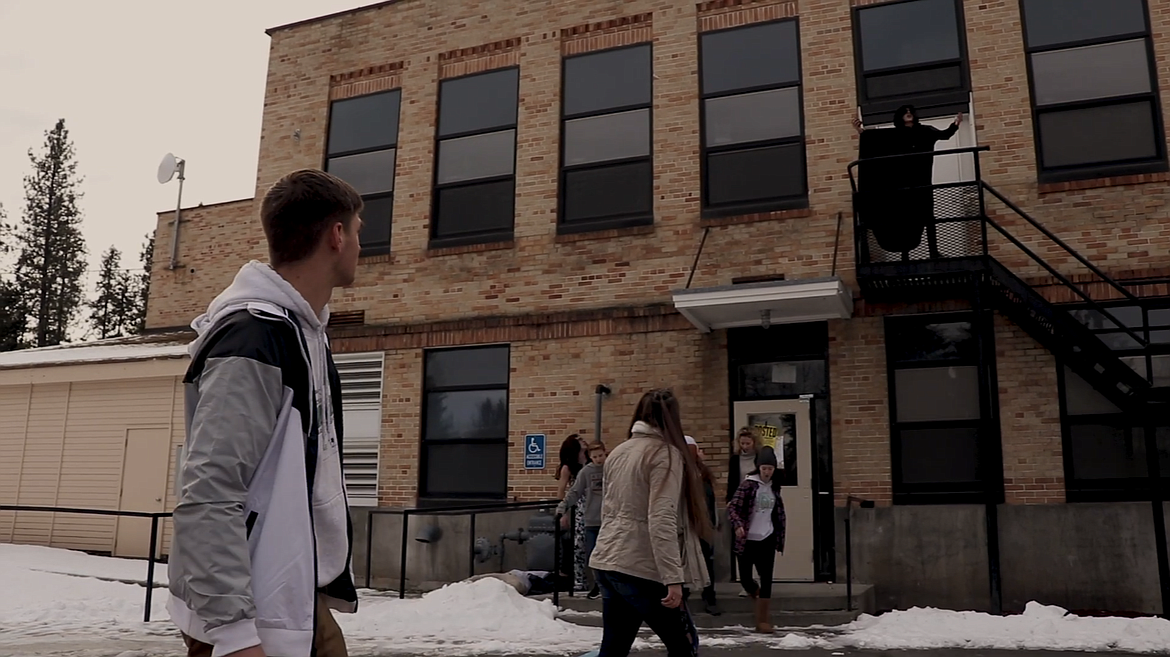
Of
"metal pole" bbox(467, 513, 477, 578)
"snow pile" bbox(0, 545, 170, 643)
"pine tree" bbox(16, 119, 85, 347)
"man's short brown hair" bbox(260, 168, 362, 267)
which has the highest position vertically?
"pine tree" bbox(16, 119, 85, 347)

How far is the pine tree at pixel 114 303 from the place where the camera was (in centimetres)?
4772

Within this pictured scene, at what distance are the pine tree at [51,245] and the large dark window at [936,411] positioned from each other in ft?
133

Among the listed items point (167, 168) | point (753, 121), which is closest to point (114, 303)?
point (167, 168)

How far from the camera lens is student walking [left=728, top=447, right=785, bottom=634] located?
923 centimetres

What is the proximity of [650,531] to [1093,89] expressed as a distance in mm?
10001

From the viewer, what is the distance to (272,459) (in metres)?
2.15

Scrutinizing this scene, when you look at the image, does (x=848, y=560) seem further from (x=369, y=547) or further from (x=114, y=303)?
(x=114, y=303)

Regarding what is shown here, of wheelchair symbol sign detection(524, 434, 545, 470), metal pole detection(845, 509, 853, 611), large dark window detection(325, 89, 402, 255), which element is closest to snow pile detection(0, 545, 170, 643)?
wheelchair symbol sign detection(524, 434, 545, 470)

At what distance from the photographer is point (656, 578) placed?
15.4ft

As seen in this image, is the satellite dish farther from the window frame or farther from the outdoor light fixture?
the outdoor light fixture

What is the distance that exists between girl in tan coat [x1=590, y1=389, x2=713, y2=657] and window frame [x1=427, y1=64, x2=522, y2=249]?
30.8ft

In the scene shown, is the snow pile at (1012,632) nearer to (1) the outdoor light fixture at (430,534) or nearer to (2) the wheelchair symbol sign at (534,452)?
(2) the wheelchair symbol sign at (534,452)

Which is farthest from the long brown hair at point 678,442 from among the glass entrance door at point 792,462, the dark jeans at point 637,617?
the glass entrance door at point 792,462

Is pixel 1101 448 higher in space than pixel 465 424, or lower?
lower
